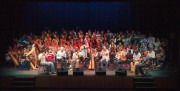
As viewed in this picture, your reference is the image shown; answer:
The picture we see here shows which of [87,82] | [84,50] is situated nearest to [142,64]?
[87,82]

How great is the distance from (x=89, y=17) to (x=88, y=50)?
2.31m

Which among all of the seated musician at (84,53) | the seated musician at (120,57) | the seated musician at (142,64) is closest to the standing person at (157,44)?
the seated musician at (142,64)

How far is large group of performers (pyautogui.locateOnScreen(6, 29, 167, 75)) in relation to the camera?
15055 millimetres

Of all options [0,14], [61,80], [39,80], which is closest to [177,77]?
[61,80]

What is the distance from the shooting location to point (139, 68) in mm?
14336

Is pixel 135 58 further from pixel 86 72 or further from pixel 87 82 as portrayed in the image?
pixel 87 82

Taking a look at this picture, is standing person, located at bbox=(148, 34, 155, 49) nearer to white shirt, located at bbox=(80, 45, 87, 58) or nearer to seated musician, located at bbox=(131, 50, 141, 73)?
seated musician, located at bbox=(131, 50, 141, 73)

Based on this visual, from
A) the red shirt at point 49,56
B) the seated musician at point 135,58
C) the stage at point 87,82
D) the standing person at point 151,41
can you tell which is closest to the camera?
the stage at point 87,82

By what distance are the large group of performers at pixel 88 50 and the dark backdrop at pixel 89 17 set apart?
2.29ft

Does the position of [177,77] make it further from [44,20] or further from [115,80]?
[44,20]

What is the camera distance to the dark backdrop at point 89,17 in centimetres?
1619

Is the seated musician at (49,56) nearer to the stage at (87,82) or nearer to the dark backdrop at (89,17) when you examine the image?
the stage at (87,82)

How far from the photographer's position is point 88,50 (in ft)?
51.1

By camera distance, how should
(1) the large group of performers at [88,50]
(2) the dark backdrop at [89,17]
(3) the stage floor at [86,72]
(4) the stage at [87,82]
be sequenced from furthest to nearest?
(2) the dark backdrop at [89,17] → (1) the large group of performers at [88,50] → (3) the stage floor at [86,72] → (4) the stage at [87,82]
